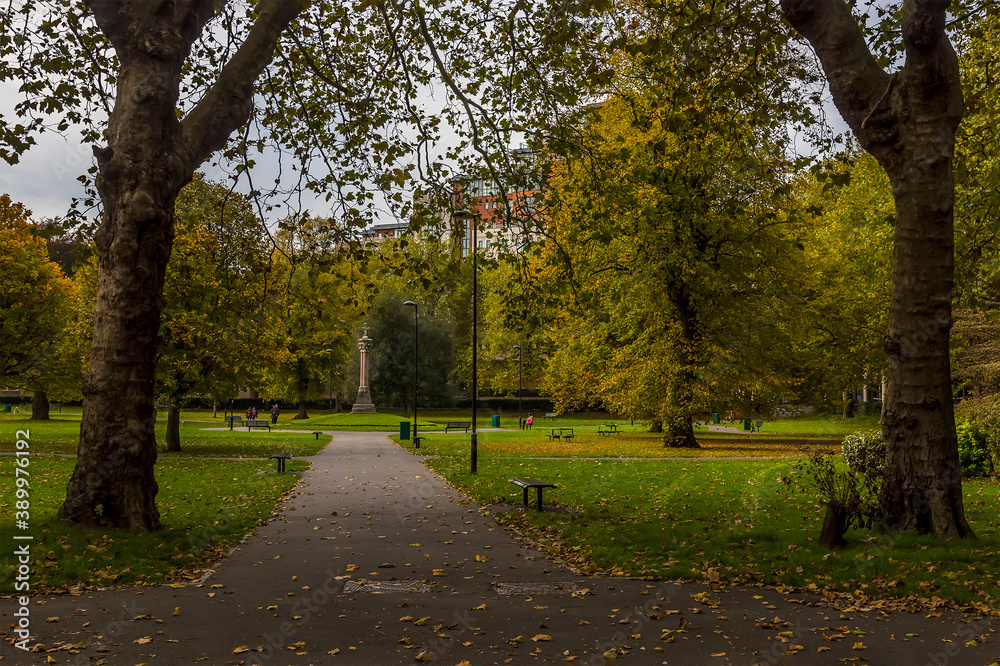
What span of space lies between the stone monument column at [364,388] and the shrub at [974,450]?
43125mm

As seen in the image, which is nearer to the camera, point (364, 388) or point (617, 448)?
point (617, 448)

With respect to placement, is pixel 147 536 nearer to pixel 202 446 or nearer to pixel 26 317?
pixel 202 446

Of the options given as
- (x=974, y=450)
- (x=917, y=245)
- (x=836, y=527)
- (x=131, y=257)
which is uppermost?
(x=917, y=245)

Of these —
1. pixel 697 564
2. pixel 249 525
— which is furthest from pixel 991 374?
pixel 249 525

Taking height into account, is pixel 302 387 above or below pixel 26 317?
below

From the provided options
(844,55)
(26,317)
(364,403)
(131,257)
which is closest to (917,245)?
(844,55)

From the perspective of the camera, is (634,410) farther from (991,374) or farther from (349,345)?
(349,345)

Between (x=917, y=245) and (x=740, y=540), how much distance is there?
406cm

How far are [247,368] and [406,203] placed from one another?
→ 13.7 metres

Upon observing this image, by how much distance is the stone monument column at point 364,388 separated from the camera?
54812 mm

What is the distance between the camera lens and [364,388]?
55531 mm

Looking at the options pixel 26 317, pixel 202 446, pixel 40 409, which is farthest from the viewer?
pixel 40 409

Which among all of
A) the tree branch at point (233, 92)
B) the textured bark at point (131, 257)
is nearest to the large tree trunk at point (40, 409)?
the textured bark at point (131, 257)

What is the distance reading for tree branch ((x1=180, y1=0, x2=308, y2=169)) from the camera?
9.65m
